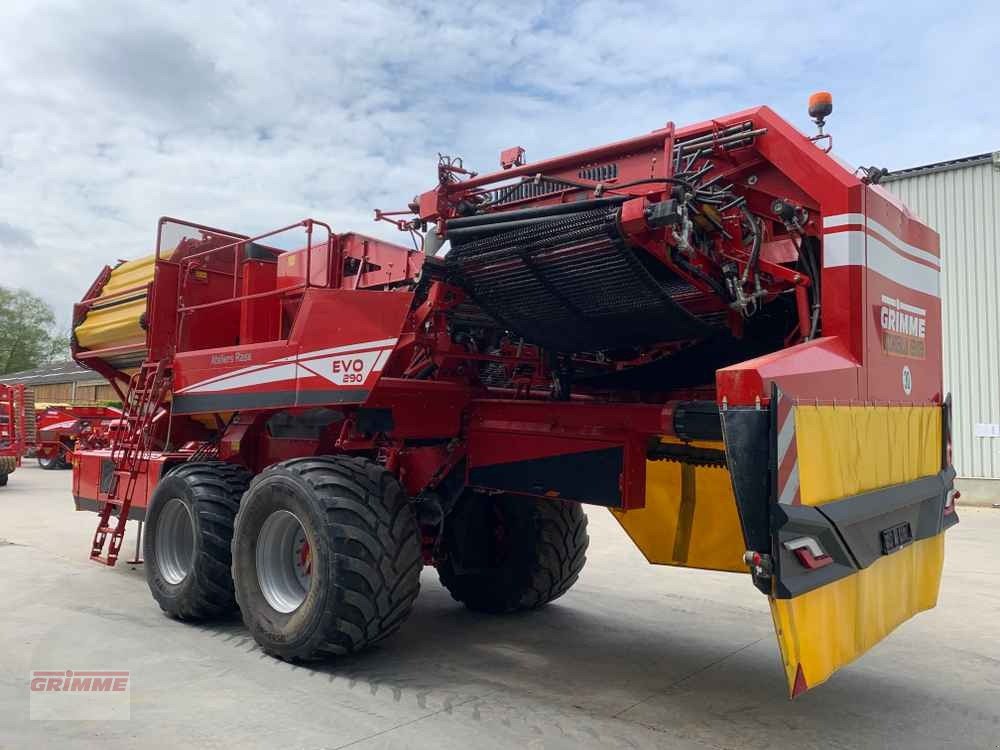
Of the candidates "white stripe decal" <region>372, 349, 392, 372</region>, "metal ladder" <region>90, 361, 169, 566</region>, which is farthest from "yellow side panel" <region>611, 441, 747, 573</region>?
"metal ladder" <region>90, 361, 169, 566</region>

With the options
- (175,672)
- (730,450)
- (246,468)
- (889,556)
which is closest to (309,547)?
(175,672)

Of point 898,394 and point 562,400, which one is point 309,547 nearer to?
point 562,400

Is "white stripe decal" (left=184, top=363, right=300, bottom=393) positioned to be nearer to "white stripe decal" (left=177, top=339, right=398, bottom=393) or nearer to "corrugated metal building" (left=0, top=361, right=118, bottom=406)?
"white stripe decal" (left=177, top=339, right=398, bottom=393)

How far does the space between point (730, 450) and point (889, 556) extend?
52.3 inches

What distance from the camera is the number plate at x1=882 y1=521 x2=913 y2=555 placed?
12.3 feet

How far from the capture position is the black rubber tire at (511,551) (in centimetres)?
626

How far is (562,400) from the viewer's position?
528 centimetres

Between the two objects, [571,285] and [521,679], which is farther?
[521,679]

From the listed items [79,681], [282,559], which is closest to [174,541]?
[282,559]

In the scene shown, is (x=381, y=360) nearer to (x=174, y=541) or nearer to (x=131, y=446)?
(x=174, y=541)

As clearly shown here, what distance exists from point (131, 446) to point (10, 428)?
12.0 m

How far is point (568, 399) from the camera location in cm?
533

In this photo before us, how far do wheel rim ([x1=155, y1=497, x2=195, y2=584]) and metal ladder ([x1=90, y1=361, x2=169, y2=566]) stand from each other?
2.48ft

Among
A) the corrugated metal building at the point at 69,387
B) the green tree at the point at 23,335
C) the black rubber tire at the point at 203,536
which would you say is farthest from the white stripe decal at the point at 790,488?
the green tree at the point at 23,335
